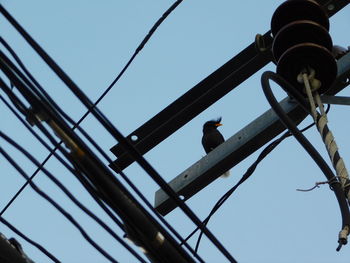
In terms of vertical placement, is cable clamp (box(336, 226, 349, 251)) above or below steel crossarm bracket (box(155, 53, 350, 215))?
below

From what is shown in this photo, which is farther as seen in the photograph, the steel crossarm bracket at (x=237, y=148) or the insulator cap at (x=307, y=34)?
the steel crossarm bracket at (x=237, y=148)

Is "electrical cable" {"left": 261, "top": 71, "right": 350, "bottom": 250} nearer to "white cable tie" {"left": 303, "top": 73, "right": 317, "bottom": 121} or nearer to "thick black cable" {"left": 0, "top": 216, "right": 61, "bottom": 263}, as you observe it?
"white cable tie" {"left": 303, "top": 73, "right": 317, "bottom": 121}

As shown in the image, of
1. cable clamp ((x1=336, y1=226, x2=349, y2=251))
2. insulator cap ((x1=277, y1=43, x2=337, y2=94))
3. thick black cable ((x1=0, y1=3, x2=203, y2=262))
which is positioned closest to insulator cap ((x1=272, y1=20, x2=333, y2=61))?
insulator cap ((x1=277, y1=43, x2=337, y2=94))

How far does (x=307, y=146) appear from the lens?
306 cm

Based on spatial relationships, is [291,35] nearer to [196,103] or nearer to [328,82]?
[328,82]

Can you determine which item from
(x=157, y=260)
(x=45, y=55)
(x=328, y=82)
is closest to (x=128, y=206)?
(x=157, y=260)

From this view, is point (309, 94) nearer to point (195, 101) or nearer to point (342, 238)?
point (342, 238)

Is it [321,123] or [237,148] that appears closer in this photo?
[321,123]

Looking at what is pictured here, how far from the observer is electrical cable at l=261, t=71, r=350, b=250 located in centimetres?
269

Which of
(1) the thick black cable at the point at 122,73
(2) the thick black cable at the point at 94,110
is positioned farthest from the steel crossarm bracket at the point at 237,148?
(2) the thick black cable at the point at 94,110

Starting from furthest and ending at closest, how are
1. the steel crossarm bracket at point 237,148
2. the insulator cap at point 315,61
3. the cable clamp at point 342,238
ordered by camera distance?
the steel crossarm bracket at point 237,148 < the insulator cap at point 315,61 < the cable clamp at point 342,238

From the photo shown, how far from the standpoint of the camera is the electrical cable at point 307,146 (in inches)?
106

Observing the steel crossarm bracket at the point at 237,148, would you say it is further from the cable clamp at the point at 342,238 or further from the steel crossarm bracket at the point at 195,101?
the cable clamp at the point at 342,238

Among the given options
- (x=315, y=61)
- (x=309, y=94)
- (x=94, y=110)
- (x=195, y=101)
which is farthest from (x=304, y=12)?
(x=94, y=110)
